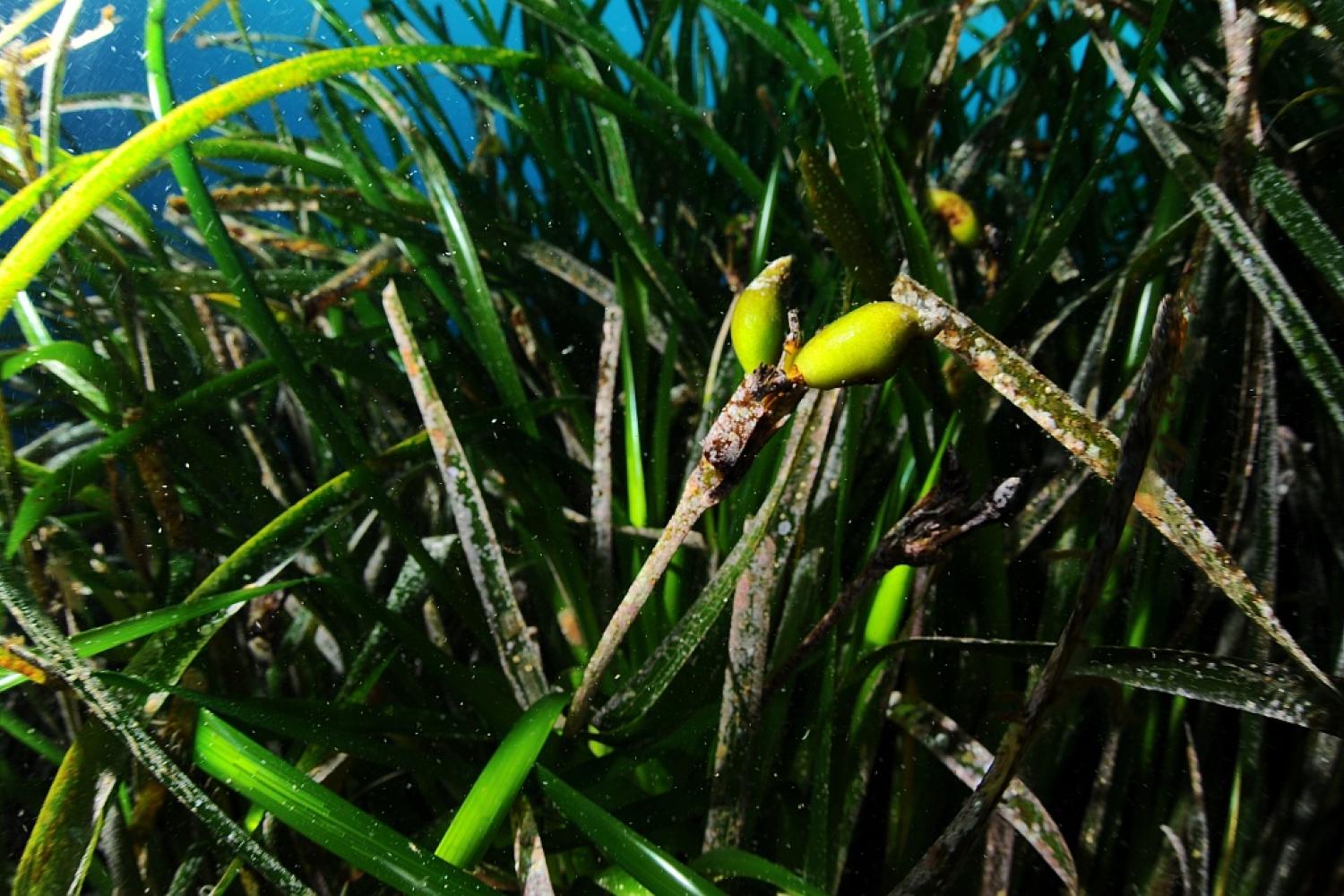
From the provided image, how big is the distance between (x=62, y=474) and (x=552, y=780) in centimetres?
36

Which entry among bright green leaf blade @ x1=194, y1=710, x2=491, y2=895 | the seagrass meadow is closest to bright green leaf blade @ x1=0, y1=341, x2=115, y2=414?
the seagrass meadow

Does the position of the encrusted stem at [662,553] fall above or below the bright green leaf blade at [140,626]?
above

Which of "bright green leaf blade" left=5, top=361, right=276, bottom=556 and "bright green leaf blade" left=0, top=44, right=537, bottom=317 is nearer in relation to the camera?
"bright green leaf blade" left=0, top=44, right=537, bottom=317

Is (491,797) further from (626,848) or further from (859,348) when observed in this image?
(859,348)

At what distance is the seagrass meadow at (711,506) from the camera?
12.2 inches

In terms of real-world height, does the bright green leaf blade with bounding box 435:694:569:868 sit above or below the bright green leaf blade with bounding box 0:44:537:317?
below

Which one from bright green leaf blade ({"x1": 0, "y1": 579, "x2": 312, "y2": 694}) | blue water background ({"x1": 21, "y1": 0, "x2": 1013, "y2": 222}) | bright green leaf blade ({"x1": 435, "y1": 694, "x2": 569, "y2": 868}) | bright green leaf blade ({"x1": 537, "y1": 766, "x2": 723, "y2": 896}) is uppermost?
blue water background ({"x1": 21, "y1": 0, "x2": 1013, "y2": 222})

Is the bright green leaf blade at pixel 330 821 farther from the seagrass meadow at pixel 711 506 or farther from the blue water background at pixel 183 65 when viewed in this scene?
the blue water background at pixel 183 65

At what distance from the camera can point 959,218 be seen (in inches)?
21.0

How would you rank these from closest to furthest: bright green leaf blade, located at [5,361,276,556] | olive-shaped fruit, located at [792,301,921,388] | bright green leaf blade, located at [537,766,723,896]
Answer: olive-shaped fruit, located at [792,301,921,388]
bright green leaf blade, located at [537,766,723,896]
bright green leaf blade, located at [5,361,276,556]

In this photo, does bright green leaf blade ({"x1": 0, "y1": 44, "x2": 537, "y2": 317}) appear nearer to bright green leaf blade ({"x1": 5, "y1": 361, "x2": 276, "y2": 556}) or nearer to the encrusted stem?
bright green leaf blade ({"x1": 5, "y1": 361, "x2": 276, "y2": 556})

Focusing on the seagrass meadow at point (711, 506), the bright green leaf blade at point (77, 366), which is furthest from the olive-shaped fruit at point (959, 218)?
the bright green leaf blade at point (77, 366)

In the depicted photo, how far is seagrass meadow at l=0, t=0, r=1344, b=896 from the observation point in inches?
12.2

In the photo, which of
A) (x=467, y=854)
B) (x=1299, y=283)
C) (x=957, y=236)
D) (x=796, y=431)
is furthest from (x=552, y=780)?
(x=1299, y=283)
